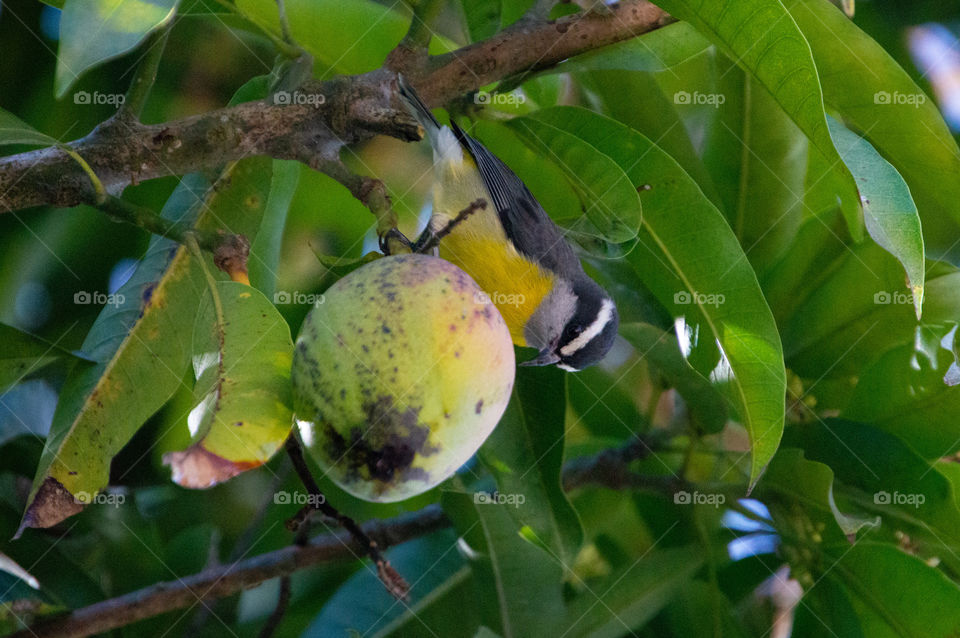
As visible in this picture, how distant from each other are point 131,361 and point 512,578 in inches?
31.8

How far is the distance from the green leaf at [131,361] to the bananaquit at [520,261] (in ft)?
2.04

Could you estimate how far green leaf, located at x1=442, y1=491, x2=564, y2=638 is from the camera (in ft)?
5.24

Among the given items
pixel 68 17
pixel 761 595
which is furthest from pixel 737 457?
pixel 68 17

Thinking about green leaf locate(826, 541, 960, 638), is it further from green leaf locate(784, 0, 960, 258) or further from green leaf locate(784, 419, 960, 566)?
green leaf locate(784, 0, 960, 258)

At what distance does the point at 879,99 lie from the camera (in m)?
1.49

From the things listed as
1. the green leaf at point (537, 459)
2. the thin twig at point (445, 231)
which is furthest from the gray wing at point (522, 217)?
the green leaf at point (537, 459)

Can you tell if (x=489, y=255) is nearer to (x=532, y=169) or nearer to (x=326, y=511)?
(x=532, y=169)

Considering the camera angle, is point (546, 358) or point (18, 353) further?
point (546, 358)

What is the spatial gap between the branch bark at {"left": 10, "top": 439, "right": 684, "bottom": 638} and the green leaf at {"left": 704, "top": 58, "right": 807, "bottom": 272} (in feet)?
1.90

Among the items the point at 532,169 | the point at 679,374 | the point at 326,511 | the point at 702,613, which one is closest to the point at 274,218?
the point at 532,169

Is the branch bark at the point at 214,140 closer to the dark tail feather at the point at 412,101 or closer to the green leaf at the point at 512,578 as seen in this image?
the dark tail feather at the point at 412,101

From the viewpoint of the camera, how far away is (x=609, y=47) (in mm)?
1526

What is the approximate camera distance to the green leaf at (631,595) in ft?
5.42

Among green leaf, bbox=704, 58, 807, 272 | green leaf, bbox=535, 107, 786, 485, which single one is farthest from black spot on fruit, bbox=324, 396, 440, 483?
green leaf, bbox=704, 58, 807, 272
